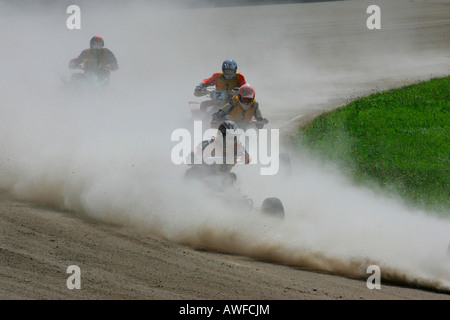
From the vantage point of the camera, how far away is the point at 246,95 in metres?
16.1

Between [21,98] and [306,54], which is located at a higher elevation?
[306,54]

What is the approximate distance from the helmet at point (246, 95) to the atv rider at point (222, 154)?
184 cm

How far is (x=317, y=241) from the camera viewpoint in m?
11.9

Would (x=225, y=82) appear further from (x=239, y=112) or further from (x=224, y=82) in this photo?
(x=239, y=112)

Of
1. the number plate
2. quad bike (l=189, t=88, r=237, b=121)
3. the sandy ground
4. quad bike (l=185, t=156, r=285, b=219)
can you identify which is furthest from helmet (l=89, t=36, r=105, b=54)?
quad bike (l=185, t=156, r=285, b=219)

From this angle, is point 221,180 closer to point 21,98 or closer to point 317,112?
point 21,98

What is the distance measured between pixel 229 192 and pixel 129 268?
3987mm

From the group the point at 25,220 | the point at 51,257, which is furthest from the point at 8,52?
the point at 51,257

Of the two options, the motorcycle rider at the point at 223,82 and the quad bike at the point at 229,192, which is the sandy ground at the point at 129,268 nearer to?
the quad bike at the point at 229,192

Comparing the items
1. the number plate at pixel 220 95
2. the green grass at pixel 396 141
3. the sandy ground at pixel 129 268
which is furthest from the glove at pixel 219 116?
the sandy ground at pixel 129 268

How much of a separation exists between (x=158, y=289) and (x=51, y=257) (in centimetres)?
205

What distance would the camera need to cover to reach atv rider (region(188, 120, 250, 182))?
13914 mm

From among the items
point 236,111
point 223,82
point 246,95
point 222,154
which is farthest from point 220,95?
point 222,154

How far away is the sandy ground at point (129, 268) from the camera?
9.44m
